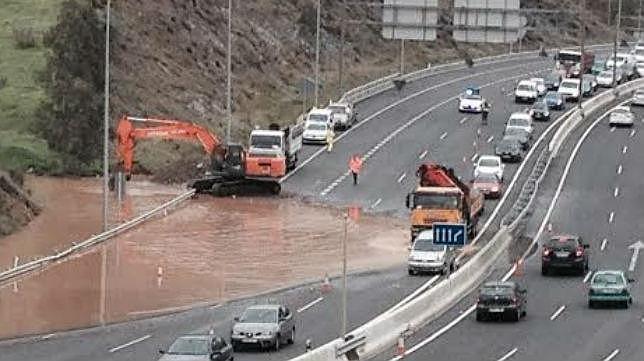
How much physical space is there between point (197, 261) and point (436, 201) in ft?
34.9

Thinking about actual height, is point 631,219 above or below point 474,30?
below

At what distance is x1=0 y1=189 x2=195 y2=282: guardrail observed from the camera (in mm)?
63062

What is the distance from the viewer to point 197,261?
68.6 m

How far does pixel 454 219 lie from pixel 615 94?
5338 centimetres

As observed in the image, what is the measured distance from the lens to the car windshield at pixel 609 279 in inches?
2346

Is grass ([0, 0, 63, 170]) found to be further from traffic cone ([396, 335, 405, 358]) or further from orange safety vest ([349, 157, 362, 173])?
traffic cone ([396, 335, 405, 358])

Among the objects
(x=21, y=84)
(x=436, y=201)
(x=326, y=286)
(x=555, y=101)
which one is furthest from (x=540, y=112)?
(x=326, y=286)

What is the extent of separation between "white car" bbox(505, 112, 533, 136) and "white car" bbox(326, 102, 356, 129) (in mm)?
9510

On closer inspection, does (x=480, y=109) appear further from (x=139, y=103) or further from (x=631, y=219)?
(x=631, y=219)

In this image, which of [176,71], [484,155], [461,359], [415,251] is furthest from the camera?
[176,71]

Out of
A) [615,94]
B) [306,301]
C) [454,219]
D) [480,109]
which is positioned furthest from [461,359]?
[615,94]

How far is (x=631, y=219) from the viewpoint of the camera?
8069 cm

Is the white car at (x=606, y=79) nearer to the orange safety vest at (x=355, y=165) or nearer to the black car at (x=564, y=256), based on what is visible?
the orange safety vest at (x=355, y=165)

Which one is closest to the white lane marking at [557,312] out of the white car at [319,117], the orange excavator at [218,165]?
the orange excavator at [218,165]
